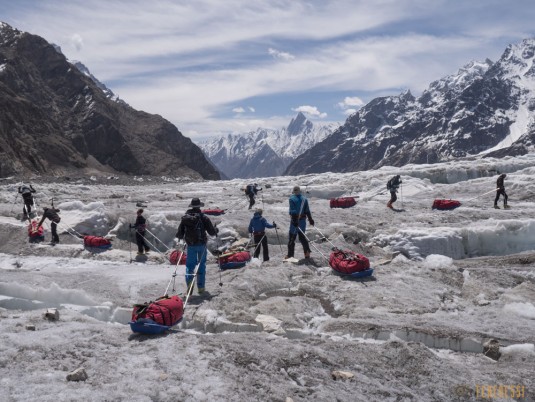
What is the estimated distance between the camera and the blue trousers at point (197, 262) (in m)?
9.94

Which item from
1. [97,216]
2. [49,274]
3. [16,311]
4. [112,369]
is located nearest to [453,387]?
[112,369]

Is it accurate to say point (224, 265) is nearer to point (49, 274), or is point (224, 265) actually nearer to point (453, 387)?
point (49, 274)

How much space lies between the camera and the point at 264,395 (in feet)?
17.9

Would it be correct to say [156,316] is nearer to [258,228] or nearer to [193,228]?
[193,228]

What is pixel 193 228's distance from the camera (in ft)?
32.5

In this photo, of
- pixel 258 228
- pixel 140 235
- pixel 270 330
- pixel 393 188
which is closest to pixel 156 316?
pixel 270 330

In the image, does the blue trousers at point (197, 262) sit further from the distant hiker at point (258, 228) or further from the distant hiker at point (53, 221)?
the distant hiker at point (53, 221)

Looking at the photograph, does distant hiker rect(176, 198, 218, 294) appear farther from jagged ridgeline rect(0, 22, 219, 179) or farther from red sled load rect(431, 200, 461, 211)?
jagged ridgeline rect(0, 22, 219, 179)

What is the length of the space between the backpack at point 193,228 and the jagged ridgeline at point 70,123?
8689 centimetres

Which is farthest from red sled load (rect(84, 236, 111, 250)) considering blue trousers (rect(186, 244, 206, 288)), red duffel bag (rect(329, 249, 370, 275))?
red duffel bag (rect(329, 249, 370, 275))

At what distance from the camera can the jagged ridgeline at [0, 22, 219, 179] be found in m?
94.3

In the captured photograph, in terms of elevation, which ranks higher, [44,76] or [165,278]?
[44,76]

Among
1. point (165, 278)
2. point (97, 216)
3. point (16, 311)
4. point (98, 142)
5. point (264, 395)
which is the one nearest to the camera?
point (264, 395)

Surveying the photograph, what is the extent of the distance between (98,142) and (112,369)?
125 m
